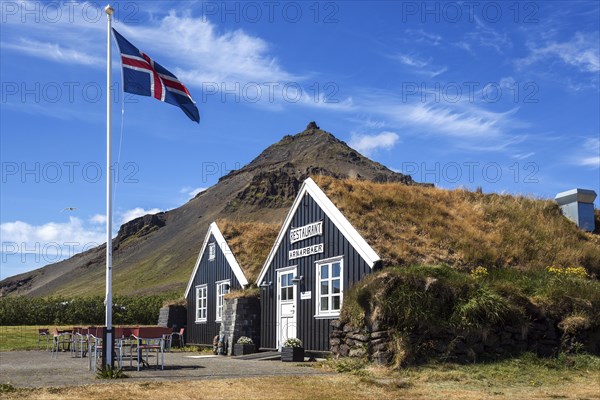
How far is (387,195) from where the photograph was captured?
72.6 feet

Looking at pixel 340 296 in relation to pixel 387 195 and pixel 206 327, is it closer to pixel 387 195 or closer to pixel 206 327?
pixel 387 195

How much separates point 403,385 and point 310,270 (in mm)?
8854

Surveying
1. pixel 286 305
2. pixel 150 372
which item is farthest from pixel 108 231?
pixel 286 305

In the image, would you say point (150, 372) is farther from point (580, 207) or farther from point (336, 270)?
point (580, 207)

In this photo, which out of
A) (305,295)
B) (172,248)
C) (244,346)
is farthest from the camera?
(172,248)

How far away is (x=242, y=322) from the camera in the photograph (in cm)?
2547

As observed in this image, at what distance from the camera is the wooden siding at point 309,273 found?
1966cm

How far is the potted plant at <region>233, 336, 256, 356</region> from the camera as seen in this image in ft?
80.3

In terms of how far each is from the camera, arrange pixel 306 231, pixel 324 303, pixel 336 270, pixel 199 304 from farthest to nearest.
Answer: pixel 199 304 → pixel 306 231 → pixel 324 303 → pixel 336 270

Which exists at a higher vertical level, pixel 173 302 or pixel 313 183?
pixel 313 183

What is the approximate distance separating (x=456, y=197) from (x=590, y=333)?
7997 millimetres

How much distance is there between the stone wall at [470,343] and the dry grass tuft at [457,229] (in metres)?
2.52

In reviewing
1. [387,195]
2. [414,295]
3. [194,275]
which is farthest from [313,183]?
[194,275]

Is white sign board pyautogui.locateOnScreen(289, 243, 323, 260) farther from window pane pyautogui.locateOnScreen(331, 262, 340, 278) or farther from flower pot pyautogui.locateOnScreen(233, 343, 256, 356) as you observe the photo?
flower pot pyautogui.locateOnScreen(233, 343, 256, 356)
